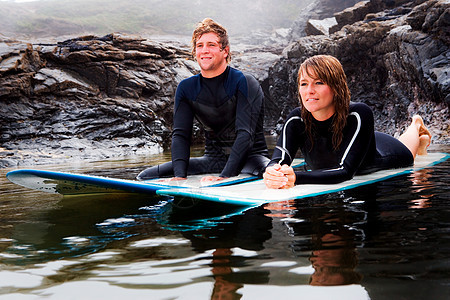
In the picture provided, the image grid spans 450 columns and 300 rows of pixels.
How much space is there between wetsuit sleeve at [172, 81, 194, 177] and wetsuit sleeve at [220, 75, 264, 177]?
0.42 metres

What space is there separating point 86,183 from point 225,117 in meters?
1.55

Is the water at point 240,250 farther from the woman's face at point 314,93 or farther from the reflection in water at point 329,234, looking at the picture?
the woman's face at point 314,93

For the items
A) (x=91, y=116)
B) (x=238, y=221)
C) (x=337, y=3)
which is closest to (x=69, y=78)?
(x=91, y=116)

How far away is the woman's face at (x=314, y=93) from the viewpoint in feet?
9.73

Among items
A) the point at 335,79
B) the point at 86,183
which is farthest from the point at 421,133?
the point at 86,183

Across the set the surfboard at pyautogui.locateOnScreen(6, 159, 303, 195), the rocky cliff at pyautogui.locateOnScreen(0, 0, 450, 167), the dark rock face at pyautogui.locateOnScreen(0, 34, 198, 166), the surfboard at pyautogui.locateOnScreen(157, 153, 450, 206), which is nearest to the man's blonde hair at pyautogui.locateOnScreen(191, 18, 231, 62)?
the surfboard at pyautogui.locateOnScreen(6, 159, 303, 195)

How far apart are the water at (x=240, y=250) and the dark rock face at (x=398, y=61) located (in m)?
9.30

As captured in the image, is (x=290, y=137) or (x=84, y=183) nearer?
(x=84, y=183)

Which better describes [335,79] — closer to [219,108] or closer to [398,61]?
[219,108]

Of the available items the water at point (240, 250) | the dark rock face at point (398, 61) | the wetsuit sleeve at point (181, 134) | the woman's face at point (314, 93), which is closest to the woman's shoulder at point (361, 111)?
the woman's face at point (314, 93)

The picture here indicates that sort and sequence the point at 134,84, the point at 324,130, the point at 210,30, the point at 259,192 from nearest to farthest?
the point at 259,192, the point at 324,130, the point at 210,30, the point at 134,84

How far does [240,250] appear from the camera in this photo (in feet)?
5.19

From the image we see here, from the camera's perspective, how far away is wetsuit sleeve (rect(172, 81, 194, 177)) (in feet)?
12.3

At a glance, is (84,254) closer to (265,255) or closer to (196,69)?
(265,255)
